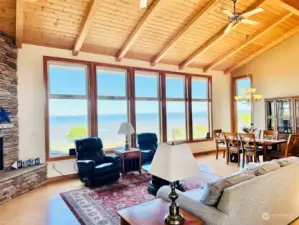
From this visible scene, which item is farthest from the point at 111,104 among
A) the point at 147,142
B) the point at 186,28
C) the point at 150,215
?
Answer: the point at 150,215

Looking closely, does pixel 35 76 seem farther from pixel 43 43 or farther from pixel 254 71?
pixel 254 71

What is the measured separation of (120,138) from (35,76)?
2752 mm

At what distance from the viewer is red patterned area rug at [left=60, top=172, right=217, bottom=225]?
3255 mm

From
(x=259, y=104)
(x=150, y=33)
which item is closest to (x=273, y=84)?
(x=259, y=104)

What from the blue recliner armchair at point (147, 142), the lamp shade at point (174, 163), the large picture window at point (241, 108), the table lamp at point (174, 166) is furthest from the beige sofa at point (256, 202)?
the large picture window at point (241, 108)

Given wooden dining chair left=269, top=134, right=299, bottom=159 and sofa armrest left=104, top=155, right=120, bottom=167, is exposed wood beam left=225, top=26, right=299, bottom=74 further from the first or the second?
sofa armrest left=104, top=155, right=120, bottom=167

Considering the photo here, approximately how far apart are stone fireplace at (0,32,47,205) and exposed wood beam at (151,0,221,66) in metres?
3.72

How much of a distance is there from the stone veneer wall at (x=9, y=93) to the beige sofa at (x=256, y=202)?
368 cm

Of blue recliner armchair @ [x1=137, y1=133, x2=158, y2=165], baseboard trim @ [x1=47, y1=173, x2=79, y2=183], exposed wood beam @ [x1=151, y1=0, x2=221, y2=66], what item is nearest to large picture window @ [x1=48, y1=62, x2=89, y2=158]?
baseboard trim @ [x1=47, y1=173, x2=79, y2=183]

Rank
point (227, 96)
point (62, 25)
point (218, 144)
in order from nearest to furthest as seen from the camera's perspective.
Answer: point (62, 25) → point (218, 144) → point (227, 96)

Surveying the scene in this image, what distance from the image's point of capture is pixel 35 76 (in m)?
5.09

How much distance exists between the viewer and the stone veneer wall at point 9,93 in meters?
Result: 4.41

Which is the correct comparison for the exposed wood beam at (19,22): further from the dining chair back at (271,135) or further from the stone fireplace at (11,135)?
the dining chair back at (271,135)

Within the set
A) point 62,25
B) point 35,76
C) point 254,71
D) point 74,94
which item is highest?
point 62,25
